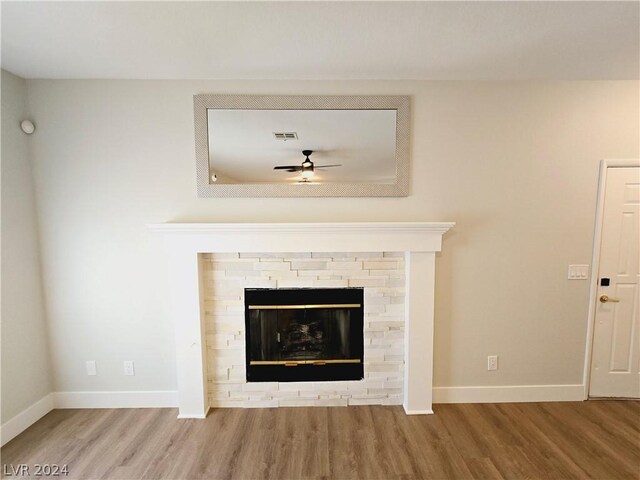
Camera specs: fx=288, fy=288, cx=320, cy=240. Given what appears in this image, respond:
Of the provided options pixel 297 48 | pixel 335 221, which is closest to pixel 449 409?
pixel 335 221

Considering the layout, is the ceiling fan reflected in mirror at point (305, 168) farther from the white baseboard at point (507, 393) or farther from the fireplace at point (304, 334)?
the white baseboard at point (507, 393)

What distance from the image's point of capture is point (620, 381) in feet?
7.72

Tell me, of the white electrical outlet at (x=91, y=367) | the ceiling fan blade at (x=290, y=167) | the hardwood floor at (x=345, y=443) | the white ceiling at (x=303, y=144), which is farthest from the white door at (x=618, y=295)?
the white electrical outlet at (x=91, y=367)

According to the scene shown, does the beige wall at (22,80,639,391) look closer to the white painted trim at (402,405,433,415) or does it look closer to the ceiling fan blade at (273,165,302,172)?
the ceiling fan blade at (273,165,302,172)

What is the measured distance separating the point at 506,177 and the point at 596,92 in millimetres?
912

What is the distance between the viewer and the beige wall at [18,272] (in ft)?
6.55

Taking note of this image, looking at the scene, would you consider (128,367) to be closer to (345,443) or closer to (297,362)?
(297,362)

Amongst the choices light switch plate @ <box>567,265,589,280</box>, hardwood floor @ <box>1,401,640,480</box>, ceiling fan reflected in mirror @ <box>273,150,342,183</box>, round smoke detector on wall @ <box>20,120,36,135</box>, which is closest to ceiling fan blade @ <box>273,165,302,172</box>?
ceiling fan reflected in mirror @ <box>273,150,342,183</box>

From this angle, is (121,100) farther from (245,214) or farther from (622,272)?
(622,272)

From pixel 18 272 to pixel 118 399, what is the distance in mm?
1207

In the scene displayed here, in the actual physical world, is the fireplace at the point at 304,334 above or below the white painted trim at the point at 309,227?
below

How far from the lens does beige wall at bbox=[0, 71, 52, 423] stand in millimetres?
1996

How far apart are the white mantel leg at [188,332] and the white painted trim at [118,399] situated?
0.19 metres

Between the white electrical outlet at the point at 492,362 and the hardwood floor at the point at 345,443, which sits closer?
the hardwood floor at the point at 345,443
